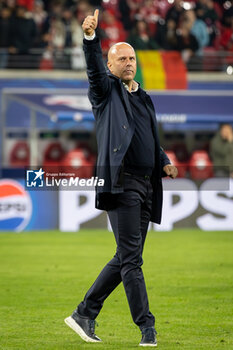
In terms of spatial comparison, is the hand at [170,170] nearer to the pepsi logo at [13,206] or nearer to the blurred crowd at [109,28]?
the pepsi logo at [13,206]

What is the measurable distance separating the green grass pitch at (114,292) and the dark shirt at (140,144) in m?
1.27

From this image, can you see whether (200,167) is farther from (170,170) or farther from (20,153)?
(170,170)

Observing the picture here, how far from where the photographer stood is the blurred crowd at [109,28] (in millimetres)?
22062

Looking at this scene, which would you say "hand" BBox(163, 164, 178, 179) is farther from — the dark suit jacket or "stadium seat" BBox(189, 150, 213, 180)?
"stadium seat" BBox(189, 150, 213, 180)

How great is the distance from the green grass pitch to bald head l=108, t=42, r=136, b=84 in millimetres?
1936

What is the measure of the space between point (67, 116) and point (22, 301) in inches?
537

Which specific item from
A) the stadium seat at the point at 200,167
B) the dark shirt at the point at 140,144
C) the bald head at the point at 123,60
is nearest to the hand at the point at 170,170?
the dark shirt at the point at 140,144

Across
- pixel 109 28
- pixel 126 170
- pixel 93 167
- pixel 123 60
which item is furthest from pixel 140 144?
pixel 109 28

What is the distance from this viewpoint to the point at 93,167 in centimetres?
1237

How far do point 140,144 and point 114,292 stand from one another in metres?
3.68

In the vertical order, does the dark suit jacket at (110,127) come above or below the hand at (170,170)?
above

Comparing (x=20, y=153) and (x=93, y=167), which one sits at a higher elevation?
(x=93, y=167)

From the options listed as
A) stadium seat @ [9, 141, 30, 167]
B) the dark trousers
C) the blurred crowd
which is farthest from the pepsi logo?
the dark trousers

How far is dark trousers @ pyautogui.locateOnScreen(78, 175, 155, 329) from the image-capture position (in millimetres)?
5871
